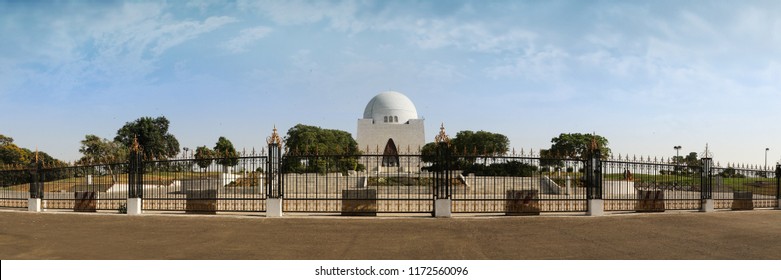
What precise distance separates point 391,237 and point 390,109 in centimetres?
6400

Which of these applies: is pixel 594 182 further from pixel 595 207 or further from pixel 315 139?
pixel 315 139

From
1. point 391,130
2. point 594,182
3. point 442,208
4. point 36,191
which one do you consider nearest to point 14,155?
point 391,130

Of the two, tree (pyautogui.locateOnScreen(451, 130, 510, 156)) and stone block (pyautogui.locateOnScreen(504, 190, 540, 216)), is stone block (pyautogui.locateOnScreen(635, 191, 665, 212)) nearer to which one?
stone block (pyautogui.locateOnScreen(504, 190, 540, 216))

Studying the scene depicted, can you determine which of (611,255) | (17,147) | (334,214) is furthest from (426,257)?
(17,147)

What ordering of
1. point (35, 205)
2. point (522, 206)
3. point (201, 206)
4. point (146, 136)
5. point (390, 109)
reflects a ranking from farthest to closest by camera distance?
point (390, 109) → point (146, 136) → point (35, 205) → point (201, 206) → point (522, 206)

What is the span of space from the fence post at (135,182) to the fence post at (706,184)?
21.1 meters

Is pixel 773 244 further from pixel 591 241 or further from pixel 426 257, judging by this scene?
pixel 426 257

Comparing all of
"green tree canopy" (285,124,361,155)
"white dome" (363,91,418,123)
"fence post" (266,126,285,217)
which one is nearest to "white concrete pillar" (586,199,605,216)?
"fence post" (266,126,285,217)

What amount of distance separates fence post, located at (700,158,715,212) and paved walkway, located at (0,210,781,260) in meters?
2.35

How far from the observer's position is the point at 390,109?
248 feet

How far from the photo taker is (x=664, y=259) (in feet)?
30.0

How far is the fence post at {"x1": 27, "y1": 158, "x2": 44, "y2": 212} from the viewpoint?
66.0 ft

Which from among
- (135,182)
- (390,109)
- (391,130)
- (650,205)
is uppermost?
(390,109)

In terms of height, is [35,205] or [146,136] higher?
[146,136]
